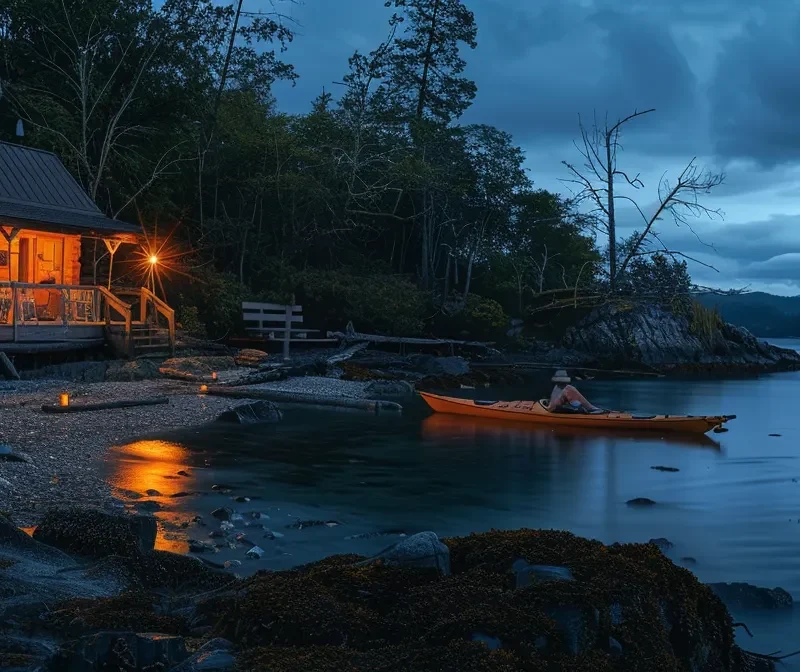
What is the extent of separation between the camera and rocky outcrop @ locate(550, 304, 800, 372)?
36.5 metres

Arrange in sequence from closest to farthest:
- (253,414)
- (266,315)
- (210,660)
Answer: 1. (210,660)
2. (253,414)
3. (266,315)

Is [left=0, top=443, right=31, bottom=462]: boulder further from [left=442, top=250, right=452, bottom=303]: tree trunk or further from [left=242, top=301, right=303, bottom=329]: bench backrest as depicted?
[left=442, top=250, right=452, bottom=303]: tree trunk

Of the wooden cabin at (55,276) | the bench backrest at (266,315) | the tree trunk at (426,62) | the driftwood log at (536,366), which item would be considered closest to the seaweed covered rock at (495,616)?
the wooden cabin at (55,276)

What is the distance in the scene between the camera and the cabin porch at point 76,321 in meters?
20.2

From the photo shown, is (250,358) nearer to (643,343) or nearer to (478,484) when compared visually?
(478,484)

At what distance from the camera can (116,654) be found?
13.3 ft

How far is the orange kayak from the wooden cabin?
9.86 m

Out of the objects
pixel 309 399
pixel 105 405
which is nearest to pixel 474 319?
pixel 309 399

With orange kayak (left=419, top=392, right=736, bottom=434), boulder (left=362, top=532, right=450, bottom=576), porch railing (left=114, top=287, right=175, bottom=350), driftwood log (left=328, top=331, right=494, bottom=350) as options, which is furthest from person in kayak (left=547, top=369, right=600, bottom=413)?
boulder (left=362, top=532, right=450, bottom=576)

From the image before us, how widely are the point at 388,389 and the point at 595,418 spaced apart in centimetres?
748

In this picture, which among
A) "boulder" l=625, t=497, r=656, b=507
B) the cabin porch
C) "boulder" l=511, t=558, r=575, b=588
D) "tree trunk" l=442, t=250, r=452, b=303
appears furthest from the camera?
"tree trunk" l=442, t=250, r=452, b=303

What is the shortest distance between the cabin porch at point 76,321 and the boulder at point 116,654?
17.6m

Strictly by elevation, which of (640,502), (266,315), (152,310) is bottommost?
(640,502)

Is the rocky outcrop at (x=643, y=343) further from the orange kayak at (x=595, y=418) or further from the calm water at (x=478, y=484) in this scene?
the orange kayak at (x=595, y=418)
